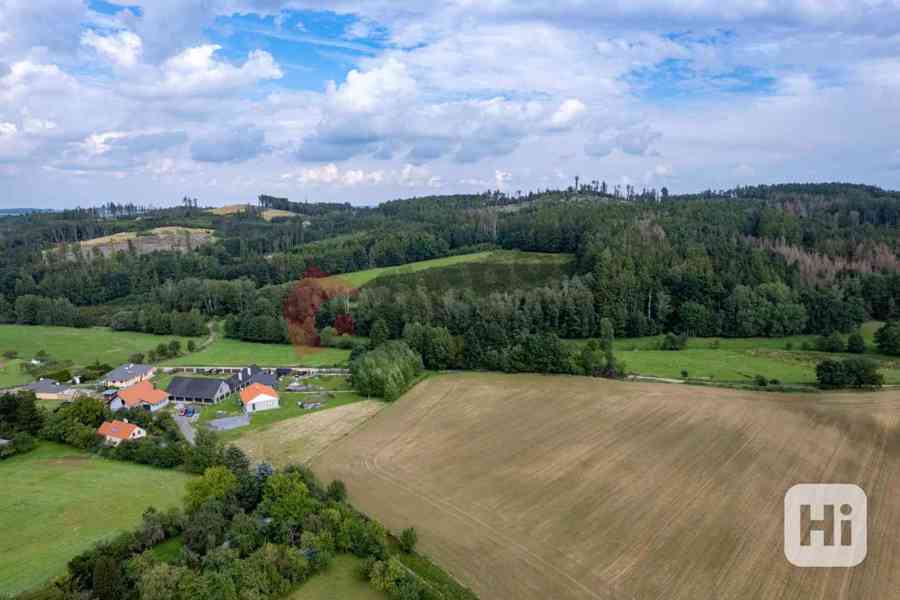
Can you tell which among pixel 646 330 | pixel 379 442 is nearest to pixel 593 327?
Answer: pixel 646 330

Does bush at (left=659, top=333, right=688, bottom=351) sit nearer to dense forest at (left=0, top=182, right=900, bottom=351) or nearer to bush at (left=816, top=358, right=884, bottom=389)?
dense forest at (left=0, top=182, right=900, bottom=351)

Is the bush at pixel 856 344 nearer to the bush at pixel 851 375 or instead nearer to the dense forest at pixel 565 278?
the dense forest at pixel 565 278

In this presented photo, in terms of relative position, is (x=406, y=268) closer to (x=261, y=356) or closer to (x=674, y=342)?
(x=261, y=356)

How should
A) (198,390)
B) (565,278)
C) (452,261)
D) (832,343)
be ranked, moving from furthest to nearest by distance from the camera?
(452,261) → (565,278) → (832,343) → (198,390)

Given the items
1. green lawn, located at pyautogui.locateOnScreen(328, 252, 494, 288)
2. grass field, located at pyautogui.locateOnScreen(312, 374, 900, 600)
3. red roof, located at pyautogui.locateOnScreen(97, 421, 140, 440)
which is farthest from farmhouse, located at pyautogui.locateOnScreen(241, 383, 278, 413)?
green lawn, located at pyautogui.locateOnScreen(328, 252, 494, 288)

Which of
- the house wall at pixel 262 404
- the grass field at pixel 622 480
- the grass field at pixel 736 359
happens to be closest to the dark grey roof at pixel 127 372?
the house wall at pixel 262 404
